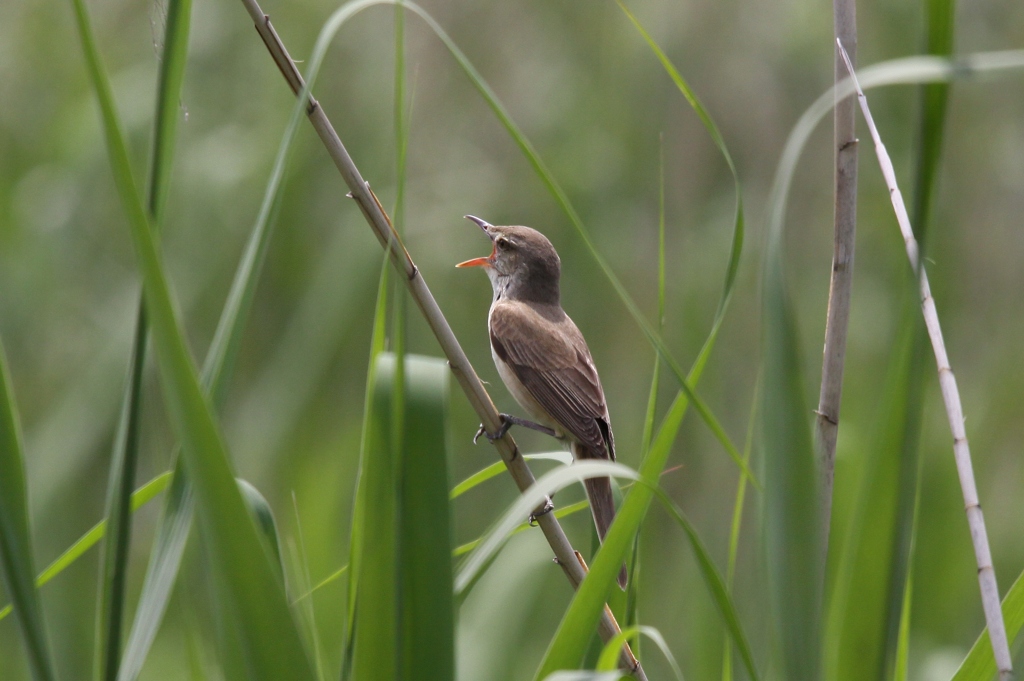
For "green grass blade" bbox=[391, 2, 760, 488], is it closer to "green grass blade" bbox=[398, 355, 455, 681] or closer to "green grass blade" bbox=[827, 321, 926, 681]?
"green grass blade" bbox=[827, 321, 926, 681]

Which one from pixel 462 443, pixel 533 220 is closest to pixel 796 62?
pixel 533 220

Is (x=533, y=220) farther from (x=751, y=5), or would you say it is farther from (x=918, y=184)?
(x=918, y=184)

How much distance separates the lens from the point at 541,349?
3.03 metres

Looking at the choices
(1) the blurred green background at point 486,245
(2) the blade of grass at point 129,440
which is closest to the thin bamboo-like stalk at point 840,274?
(2) the blade of grass at point 129,440

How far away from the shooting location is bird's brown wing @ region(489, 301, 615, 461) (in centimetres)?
278

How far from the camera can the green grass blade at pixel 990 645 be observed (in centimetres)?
131

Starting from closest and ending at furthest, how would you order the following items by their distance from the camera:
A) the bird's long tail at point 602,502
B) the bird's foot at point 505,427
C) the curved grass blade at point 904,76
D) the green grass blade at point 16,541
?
the curved grass blade at point 904,76, the green grass blade at point 16,541, the bird's foot at point 505,427, the bird's long tail at point 602,502

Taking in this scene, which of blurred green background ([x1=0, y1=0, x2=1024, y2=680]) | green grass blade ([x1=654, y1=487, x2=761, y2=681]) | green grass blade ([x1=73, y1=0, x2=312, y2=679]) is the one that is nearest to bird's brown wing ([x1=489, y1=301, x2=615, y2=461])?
blurred green background ([x1=0, y1=0, x2=1024, y2=680])

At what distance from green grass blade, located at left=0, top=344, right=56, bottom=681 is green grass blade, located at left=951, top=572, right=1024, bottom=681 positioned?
1253mm

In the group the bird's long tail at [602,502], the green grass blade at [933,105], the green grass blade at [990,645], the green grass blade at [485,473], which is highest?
the green grass blade at [933,105]

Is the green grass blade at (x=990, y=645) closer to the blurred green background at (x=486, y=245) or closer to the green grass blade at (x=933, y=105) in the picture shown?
the green grass blade at (x=933, y=105)

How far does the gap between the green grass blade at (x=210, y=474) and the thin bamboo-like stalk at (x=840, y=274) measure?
0.95m

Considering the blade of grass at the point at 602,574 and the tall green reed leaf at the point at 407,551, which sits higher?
the tall green reed leaf at the point at 407,551

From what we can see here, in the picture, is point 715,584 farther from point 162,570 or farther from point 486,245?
point 486,245
